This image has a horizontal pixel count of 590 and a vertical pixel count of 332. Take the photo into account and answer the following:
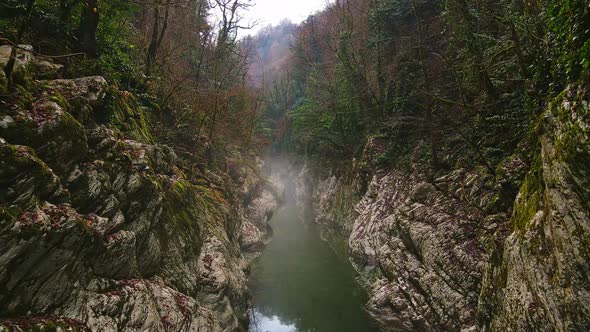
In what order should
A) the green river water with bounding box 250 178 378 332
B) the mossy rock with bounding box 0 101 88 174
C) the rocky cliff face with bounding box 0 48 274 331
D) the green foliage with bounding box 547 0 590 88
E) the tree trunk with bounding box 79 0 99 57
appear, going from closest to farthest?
the rocky cliff face with bounding box 0 48 274 331 < the mossy rock with bounding box 0 101 88 174 < the green foliage with bounding box 547 0 590 88 < the tree trunk with bounding box 79 0 99 57 < the green river water with bounding box 250 178 378 332

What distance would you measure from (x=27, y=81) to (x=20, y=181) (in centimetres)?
247

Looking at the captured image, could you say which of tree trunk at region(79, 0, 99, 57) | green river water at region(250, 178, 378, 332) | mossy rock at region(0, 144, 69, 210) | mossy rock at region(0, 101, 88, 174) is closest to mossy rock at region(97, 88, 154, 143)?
tree trunk at region(79, 0, 99, 57)

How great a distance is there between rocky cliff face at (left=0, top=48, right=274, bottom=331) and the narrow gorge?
5 cm

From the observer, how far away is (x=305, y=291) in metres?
17.5

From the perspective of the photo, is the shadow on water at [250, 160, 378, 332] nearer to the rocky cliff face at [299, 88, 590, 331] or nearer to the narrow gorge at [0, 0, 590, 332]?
the narrow gorge at [0, 0, 590, 332]

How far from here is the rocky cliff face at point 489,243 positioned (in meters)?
6.43

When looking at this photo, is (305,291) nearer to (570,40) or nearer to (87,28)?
(87,28)

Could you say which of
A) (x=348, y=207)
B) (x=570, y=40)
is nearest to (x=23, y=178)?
(x=570, y=40)

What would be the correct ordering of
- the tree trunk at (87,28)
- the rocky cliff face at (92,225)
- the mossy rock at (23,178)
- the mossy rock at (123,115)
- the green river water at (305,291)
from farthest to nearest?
the green river water at (305,291), the tree trunk at (87,28), the mossy rock at (123,115), the rocky cliff face at (92,225), the mossy rock at (23,178)

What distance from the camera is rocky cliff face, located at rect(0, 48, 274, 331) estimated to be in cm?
596

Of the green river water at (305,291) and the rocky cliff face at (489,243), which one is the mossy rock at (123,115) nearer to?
the green river water at (305,291)

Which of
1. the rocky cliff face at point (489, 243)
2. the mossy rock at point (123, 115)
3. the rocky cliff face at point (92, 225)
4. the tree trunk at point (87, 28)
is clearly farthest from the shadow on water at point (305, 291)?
the tree trunk at point (87, 28)

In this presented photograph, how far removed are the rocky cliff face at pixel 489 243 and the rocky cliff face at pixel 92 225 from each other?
6.71m

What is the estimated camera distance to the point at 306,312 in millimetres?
15438
